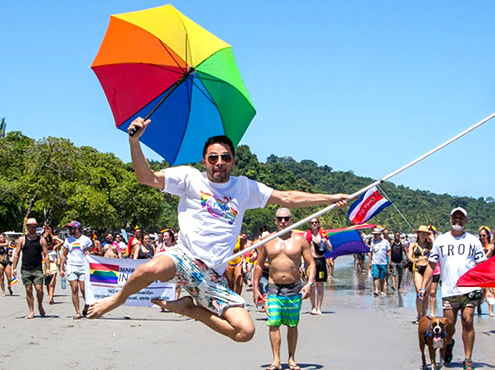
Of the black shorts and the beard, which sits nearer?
the beard

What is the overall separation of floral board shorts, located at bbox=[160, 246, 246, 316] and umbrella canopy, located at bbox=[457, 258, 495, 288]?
398 centimetres

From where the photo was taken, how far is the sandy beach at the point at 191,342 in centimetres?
972

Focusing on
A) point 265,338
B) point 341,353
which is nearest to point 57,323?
point 265,338

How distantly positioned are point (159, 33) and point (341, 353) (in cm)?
602

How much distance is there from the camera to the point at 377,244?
798 inches

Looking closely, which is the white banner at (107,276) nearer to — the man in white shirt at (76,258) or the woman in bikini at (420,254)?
the man in white shirt at (76,258)

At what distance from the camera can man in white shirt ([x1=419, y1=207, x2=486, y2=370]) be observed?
9.09 meters

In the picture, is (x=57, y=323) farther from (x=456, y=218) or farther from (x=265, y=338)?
(x=456, y=218)

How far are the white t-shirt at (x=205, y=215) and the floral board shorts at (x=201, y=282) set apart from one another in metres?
0.06

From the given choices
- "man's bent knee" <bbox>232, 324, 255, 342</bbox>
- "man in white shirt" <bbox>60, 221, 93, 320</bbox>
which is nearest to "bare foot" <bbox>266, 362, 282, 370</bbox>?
"man's bent knee" <bbox>232, 324, 255, 342</bbox>

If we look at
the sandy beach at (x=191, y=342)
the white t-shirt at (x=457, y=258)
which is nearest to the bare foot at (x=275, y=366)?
the sandy beach at (x=191, y=342)

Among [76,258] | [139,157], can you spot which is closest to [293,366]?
[139,157]

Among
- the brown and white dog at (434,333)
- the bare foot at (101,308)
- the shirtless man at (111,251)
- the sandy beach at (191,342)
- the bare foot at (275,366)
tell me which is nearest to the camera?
the bare foot at (101,308)

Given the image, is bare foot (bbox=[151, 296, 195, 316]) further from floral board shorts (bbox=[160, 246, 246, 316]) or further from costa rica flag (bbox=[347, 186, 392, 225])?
costa rica flag (bbox=[347, 186, 392, 225])
